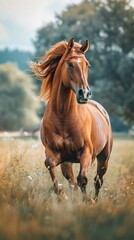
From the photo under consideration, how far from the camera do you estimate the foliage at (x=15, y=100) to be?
176ft

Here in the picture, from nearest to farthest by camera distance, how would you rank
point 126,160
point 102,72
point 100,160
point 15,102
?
point 100,160
point 126,160
point 102,72
point 15,102

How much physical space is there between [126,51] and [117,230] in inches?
1356

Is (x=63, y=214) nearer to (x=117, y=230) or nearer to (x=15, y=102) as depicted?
(x=117, y=230)

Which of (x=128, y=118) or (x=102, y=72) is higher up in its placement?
(x=102, y=72)

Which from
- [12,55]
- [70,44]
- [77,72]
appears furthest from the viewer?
[12,55]

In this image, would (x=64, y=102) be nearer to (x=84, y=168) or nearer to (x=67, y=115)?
(x=67, y=115)

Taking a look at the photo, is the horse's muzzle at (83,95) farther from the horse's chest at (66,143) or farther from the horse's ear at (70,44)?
the horse's ear at (70,44)

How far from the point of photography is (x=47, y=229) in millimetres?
4254

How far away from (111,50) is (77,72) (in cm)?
3137

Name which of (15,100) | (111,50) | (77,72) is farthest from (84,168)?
(15,100)

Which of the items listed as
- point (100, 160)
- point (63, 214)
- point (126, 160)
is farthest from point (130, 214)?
point (126, 160)

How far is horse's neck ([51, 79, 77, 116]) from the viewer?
7.85 m

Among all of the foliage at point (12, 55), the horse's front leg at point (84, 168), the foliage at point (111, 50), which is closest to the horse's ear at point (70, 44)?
the horse's front leg at point (84, 168)

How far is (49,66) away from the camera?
27.4 ft
